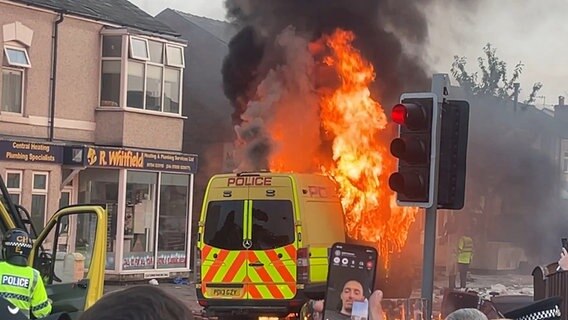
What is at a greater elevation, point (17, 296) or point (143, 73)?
point (143, 73)

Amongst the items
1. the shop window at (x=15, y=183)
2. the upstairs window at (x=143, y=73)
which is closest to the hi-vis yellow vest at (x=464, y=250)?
the upstairs window at (x=143, y=73)

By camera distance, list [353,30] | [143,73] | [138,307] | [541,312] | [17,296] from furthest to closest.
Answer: [143,73] → [353,30] → [17,296] → [541,312] → [138,307]

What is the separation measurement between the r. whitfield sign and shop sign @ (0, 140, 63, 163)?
0.76 metres

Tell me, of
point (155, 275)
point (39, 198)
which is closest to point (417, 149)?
point (39, 198)

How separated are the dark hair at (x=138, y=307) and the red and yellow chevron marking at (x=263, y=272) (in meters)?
11.0

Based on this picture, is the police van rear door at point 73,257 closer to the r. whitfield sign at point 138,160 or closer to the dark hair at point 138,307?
the dark hair at point 138,307

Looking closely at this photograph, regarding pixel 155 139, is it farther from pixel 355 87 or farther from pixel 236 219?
pixel 236 219

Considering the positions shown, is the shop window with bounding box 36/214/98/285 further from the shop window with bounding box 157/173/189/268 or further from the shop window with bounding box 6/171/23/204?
the shop window with bounding box 157/173/189/268

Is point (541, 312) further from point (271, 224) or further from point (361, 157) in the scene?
point (361, 157)

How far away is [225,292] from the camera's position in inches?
535

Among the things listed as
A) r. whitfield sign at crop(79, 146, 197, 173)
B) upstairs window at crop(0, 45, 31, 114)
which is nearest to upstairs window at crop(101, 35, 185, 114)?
r. whitfield sign at crop(79, 146, 197, 173)

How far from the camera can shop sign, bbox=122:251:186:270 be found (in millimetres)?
23375

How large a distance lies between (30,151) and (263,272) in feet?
31.4

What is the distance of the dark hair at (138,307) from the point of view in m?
2.18
